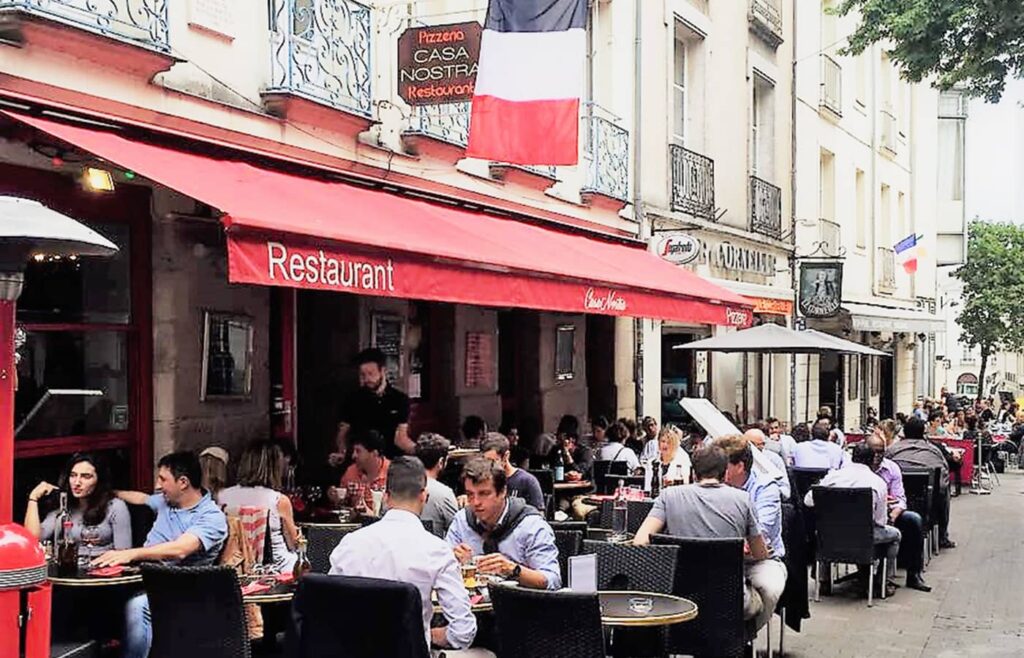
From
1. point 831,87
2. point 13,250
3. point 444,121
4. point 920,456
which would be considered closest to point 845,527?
point 920,456

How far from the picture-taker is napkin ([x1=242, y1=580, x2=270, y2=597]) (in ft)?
21.4

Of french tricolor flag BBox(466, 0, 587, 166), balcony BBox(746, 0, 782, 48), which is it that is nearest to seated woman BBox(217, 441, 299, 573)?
french tricolor flag BBox(466, 0, 587, 166)

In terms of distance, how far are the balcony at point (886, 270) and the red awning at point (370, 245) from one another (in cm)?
1885

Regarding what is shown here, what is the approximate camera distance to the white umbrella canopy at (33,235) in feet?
17.3

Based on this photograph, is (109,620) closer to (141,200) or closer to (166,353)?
(166,353)

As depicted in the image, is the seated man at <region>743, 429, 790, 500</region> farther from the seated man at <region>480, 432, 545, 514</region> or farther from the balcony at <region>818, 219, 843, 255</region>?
the balcony at <region>818, 219, 843, 255</region>

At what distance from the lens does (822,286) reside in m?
23.5

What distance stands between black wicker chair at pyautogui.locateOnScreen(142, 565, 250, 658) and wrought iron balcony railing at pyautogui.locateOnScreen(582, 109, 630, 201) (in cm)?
997

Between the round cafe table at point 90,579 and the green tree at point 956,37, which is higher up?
the green tree at point 956,37

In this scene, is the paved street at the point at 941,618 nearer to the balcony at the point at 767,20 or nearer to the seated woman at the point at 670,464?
the seated woman at the point at 670,464

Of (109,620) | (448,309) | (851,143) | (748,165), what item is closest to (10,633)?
(109,620)

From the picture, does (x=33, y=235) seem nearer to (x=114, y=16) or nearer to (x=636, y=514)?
(x=114, y=16)

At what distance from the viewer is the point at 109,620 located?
7.05 metres

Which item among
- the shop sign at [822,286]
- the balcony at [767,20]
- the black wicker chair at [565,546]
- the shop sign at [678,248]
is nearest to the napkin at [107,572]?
the black wicker chair at [565,546]
